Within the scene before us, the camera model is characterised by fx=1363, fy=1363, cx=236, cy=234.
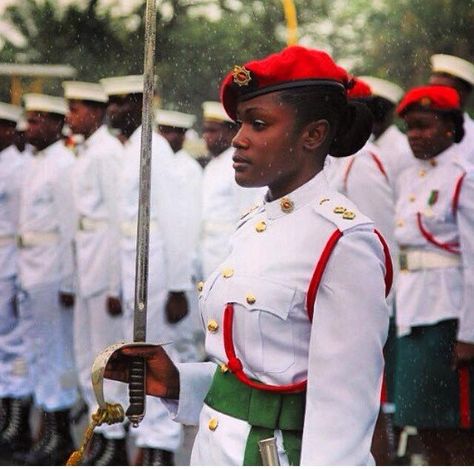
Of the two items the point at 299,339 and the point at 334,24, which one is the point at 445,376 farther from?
the point at 334,24

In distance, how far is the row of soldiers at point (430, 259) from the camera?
5.06 metres

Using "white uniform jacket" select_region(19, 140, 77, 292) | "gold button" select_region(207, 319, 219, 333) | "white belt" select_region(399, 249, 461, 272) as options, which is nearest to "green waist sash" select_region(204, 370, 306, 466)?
"gold button" select_region(207, 319, 219, 333)

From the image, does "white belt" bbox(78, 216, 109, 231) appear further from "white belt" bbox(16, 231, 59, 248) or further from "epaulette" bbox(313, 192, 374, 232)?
"epaulette" bbox(313, 192, 374, 232)

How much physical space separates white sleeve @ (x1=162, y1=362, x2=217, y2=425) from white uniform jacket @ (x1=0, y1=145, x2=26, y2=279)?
4697mm

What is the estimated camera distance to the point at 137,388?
103 inches

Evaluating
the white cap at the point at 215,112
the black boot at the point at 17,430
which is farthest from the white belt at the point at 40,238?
the white cap at the point at 215,112

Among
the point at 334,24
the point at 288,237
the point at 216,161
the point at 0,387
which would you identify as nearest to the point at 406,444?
the point at 216,161

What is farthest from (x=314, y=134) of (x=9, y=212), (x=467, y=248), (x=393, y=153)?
(x=9, y=212)

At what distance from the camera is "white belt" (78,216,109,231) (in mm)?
6777

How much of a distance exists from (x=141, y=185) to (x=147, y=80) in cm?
21

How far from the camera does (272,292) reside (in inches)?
102

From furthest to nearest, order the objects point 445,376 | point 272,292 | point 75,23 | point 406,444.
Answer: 1. point 75,23
2. point 406,444
3. point 445,376
4. point 272,292

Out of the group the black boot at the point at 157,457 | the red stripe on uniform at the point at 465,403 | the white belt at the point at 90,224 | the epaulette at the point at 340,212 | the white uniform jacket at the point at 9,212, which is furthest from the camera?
the white uniform jacket at the point at 9,212

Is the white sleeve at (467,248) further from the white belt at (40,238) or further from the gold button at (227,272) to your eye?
the white belt at (40,238)
